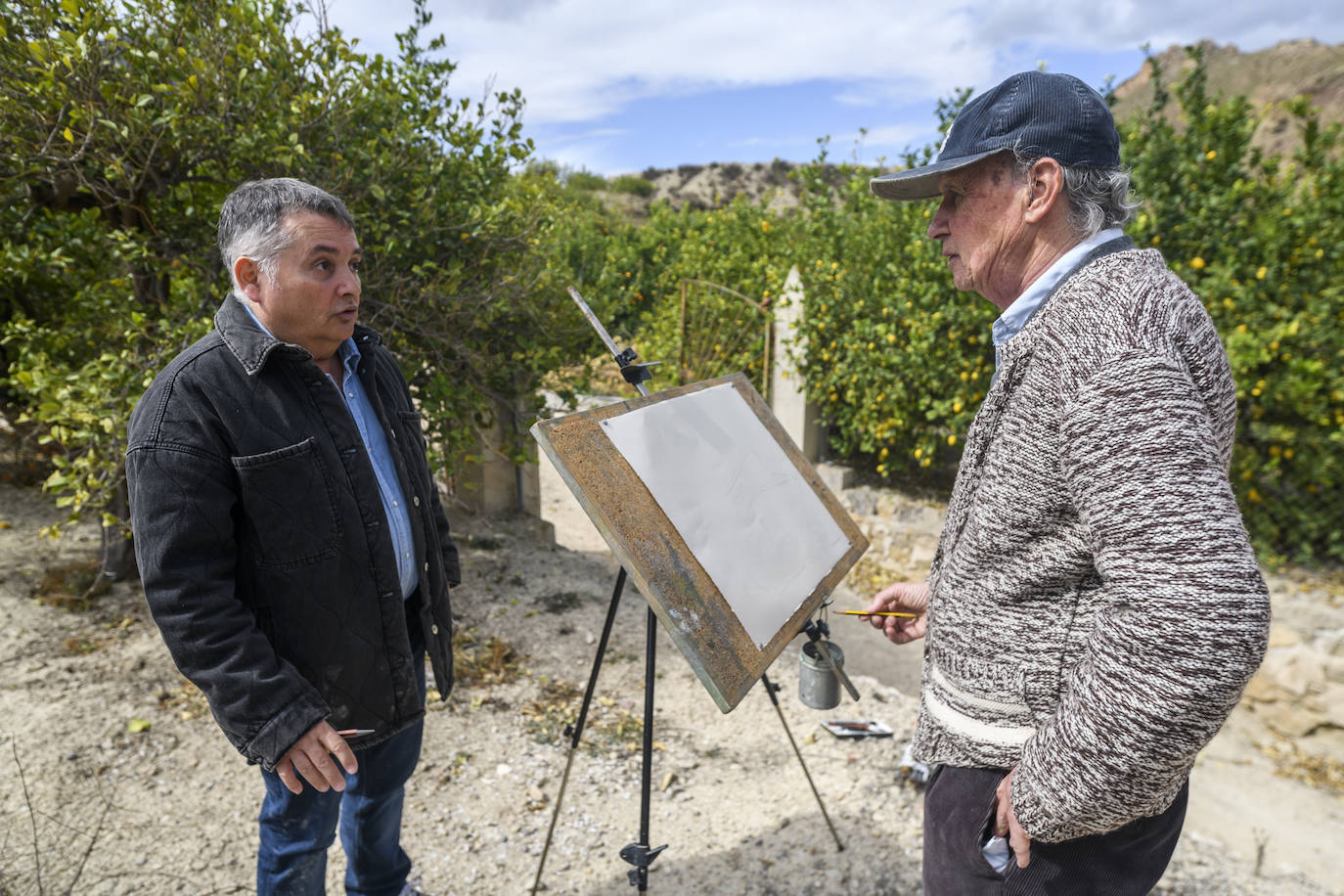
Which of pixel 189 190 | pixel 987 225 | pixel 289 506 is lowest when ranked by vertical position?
pixel 289 506

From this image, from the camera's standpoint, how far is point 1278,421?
4898 mm

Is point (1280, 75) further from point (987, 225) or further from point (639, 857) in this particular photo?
point (639, 857)

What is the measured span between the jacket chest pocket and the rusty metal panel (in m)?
0.51

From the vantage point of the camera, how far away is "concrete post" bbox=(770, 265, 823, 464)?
21.8 feet

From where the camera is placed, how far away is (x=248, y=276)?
170 centimetres

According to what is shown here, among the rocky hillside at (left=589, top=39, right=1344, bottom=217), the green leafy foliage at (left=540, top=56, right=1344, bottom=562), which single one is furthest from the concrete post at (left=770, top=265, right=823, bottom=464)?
the rocky hillside at (left=589, top=39, right=1344, bottom=217)

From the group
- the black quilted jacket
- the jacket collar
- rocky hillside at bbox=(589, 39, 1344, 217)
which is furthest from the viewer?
rocky hillside at bbox=(589, 39, 1344, 217)

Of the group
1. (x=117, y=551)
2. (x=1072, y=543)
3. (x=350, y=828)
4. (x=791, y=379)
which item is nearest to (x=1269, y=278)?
(x=791, y=379)

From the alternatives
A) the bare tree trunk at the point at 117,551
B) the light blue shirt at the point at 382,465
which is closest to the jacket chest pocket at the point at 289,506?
the light blue shirt at the point at 382,465

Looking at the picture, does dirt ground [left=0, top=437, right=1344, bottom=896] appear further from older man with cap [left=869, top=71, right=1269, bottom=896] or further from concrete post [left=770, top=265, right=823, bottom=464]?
concrete post [left=770, top=265, right=823, bottom=464]

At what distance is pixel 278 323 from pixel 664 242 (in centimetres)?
1241

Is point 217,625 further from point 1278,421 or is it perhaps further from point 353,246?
point 1278,421

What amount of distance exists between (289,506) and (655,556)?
0.79 meters

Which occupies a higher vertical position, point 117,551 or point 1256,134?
point 1256,134
